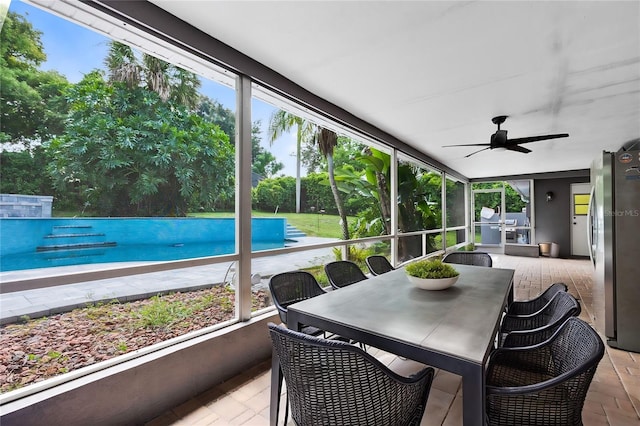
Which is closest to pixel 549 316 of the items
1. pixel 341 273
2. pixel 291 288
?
pixel 341 273

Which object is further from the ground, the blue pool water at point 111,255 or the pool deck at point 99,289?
the blue pool water at point 111,255

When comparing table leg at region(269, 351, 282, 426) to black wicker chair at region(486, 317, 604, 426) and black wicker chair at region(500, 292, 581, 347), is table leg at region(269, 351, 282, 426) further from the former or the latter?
black wicker chair at region(500, 292, 581, 347)

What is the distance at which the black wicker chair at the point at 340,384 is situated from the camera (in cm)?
114

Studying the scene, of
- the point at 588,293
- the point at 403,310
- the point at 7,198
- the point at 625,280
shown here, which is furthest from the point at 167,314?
the point at 588,293

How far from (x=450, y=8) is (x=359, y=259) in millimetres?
4089

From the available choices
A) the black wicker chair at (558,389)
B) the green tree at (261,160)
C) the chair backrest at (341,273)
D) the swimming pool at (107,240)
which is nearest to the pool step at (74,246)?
the swimming pool at (107,240)

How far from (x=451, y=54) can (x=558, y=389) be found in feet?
8.02

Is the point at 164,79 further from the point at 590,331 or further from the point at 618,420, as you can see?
the point at 618,420

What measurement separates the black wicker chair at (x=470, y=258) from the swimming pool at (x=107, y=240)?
2.64m

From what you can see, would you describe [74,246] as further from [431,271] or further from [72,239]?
[431,271]

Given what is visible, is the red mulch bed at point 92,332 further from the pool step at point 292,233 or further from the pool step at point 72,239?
the pool step at point 292,233

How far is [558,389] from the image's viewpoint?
45.8 inches

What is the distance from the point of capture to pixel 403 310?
1.78m

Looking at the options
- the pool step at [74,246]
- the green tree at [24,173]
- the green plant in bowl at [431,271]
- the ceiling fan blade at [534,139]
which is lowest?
the green plant in bowl at [431,271]
